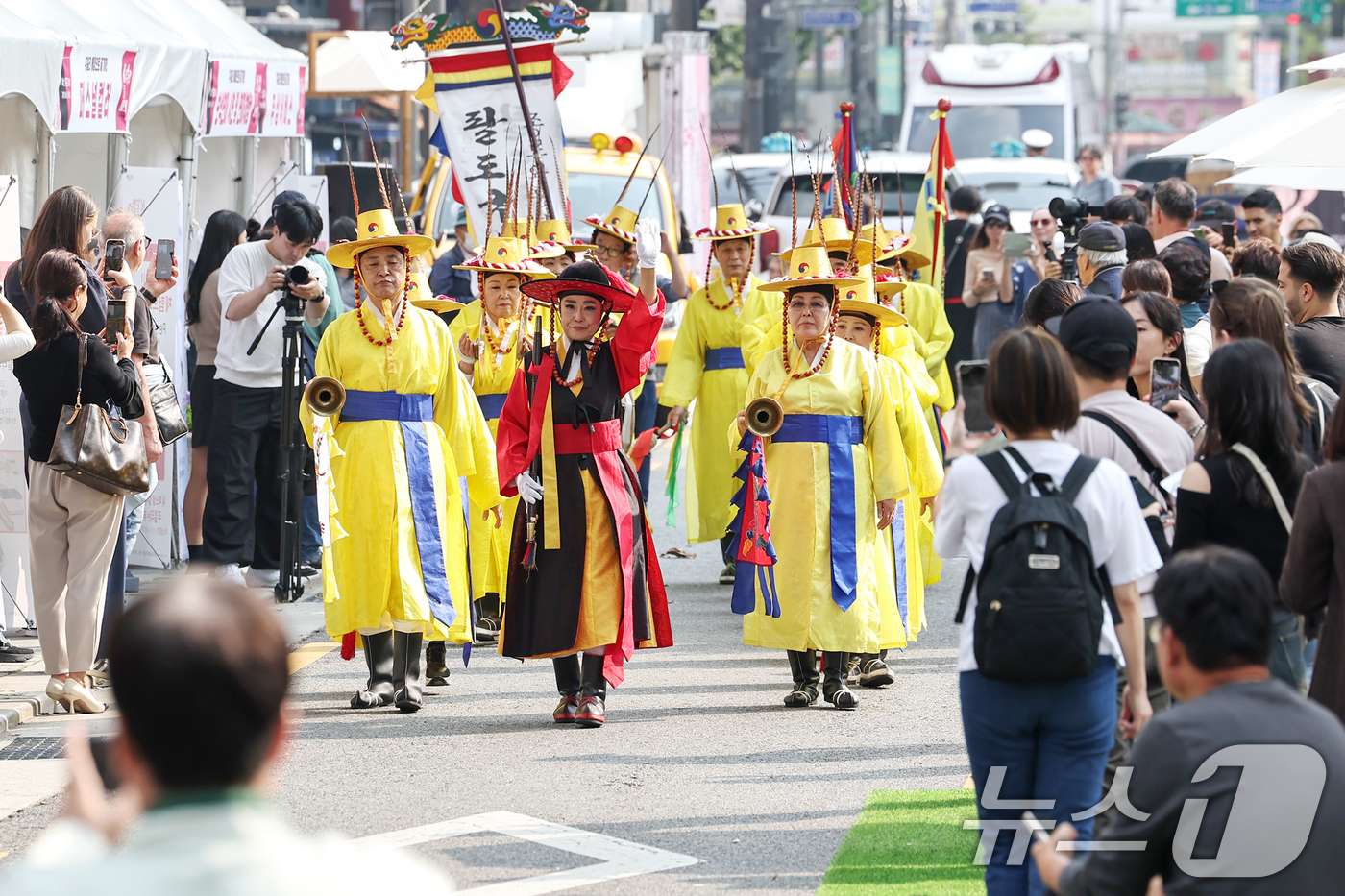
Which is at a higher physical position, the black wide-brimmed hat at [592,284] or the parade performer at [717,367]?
the black wide-brimmed hat at [592,284]

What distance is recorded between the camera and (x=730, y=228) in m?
8.71

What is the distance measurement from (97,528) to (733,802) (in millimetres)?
2594

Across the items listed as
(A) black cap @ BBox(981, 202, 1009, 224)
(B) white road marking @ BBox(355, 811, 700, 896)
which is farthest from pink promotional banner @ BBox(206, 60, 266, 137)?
(B) white road marking @ BBox(355, 811, 700, 896)

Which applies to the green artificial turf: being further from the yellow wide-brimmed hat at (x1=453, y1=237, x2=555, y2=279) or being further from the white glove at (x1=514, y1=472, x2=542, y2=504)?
the yellow wide-brimmed hat at (x1=453, y1=237, x2=555, y2=279)

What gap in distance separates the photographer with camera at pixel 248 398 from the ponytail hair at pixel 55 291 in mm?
2105

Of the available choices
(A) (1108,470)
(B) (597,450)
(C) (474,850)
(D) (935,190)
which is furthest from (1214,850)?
(D) (935,190)

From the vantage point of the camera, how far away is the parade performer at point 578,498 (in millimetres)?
6164

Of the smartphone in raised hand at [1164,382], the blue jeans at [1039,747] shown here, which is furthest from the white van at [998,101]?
the blue jeans at [1039,747]

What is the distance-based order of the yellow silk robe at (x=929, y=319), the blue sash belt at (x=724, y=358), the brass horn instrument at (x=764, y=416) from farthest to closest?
the yellow silk robe at (x=929, y=319), the blue sash belt at (x=724, y=358), the brass horn instrument at (x=764, y=416)

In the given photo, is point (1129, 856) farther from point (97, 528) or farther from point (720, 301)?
point (720, 301)

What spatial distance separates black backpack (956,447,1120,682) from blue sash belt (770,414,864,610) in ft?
9.69

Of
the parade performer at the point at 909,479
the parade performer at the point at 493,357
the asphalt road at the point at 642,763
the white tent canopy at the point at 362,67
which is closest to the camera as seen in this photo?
the asphalt road at the point at 642,763

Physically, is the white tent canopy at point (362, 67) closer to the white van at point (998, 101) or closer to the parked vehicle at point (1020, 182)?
the parked vehicle at point (1020, 182)

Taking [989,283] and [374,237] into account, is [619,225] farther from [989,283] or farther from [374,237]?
[989,283]
